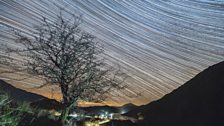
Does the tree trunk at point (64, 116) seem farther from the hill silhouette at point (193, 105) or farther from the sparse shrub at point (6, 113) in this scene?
the hill silhouette at point (193, 105)

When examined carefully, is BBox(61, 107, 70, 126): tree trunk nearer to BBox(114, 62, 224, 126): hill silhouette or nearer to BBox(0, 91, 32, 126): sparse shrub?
BBox(0, 91, 32, 126): sparse shrub

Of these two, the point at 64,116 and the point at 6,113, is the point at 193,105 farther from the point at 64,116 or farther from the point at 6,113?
the point at 6,113

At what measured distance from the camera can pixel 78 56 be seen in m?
16.8

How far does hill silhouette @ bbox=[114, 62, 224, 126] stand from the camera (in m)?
28.1

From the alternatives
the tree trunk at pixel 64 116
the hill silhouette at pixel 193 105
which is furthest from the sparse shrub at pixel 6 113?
the hill silhouette at pixel 193 105

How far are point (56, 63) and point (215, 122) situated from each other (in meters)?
15.4

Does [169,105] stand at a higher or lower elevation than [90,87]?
higher

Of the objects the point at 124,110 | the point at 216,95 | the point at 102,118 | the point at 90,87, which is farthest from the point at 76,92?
the point at 216,95

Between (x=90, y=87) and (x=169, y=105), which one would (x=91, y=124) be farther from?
(x=169, y=105)

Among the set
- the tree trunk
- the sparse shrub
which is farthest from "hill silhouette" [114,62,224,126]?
the sparse shrub

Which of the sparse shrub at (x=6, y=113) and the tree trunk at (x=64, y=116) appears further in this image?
the tree trunk at (x=64, y=116)

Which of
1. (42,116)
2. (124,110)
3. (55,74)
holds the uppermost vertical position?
(124,110)

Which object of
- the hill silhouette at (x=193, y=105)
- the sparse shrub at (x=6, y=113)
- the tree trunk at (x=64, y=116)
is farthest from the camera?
the hill silhouette at (x=193, y=105)

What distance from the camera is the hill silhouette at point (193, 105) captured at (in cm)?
2806
